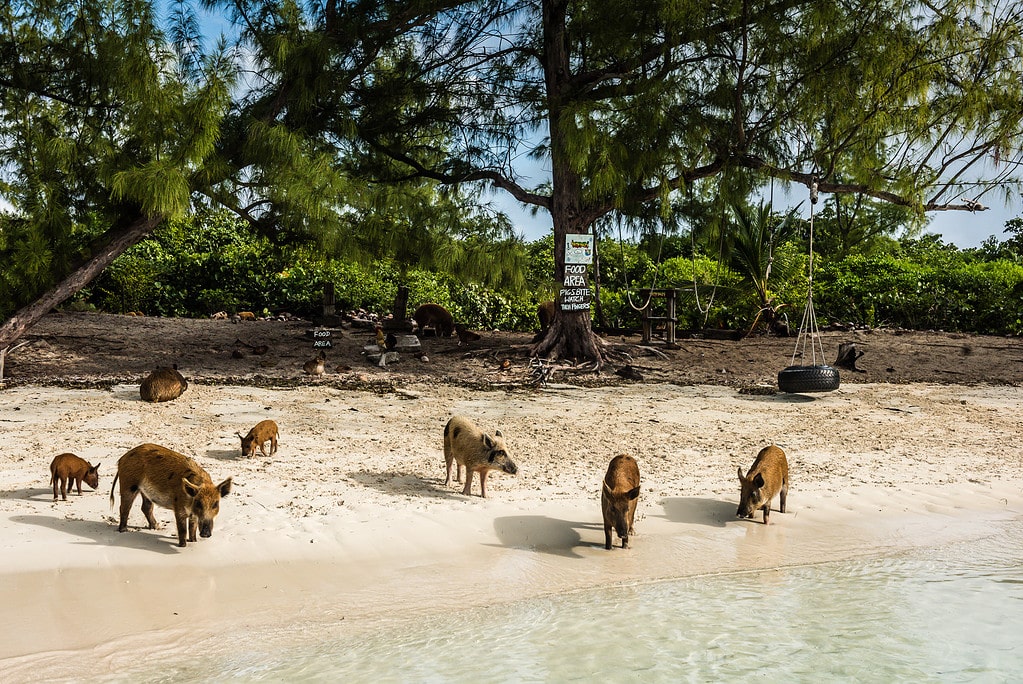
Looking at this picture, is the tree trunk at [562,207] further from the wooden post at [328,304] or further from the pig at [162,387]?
the pig at [162,387]

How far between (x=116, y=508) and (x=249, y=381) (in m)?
5.13

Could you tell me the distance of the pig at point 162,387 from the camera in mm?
9234

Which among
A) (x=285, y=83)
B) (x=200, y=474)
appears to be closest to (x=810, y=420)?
(x=200, y=474)

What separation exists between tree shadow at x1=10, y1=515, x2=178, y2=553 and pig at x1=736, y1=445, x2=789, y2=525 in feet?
11.9

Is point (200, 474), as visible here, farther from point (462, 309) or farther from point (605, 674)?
point (462, 309)

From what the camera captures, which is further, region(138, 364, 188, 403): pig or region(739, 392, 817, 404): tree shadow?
region(739, 392, 817, 404): tree shadow

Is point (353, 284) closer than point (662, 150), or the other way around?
point (662, 150)

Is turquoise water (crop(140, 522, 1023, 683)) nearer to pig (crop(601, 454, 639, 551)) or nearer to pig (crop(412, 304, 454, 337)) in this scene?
pig (crop(601, 454, 639, 551))

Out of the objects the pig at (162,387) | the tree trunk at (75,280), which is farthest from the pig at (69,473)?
the tree trunk at (75,280)

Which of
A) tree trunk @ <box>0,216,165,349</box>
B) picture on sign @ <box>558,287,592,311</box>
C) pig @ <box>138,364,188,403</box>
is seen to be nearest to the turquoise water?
pig @ <box>138,364,188,403</box>

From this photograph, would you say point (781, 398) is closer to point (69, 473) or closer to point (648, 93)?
point (648, 93)

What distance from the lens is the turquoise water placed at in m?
4.15

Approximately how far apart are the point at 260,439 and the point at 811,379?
613 cm

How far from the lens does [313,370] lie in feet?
37.4
